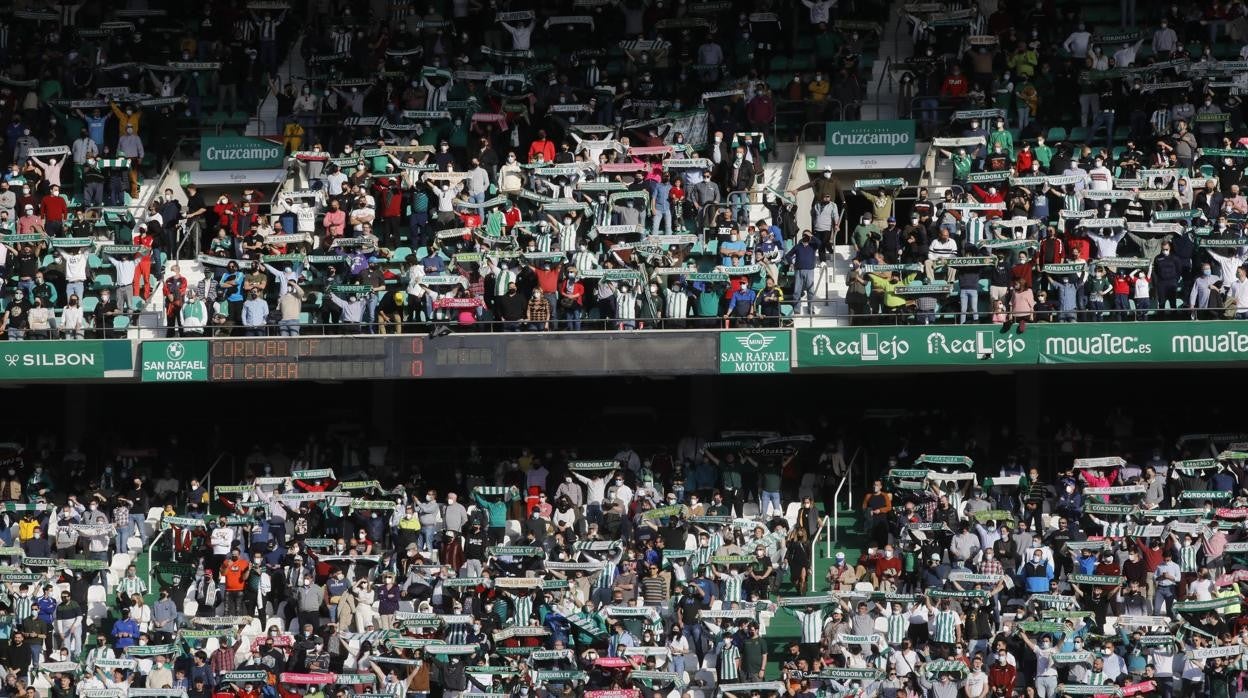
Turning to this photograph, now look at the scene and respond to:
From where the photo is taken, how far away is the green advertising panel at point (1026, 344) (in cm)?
2927

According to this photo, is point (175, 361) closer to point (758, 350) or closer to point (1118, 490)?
point (758, 350)

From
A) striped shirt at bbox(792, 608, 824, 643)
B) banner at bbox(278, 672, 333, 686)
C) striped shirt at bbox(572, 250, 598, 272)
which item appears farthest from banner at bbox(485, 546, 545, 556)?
striped shirt at bbox(572, 250, 598, 272)

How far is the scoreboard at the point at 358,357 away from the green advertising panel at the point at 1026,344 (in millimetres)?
4445

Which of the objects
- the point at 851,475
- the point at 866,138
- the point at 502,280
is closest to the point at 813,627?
the point at 851,475

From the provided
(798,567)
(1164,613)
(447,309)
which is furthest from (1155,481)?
(447,309)

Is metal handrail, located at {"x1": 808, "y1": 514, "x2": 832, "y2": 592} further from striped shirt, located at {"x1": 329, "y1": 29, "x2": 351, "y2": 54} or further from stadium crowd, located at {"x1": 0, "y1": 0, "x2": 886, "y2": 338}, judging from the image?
striped shirt, located at {"x1": 329, "y1": 29, "x2": 351, "y2": 54}

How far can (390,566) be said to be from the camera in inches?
1167

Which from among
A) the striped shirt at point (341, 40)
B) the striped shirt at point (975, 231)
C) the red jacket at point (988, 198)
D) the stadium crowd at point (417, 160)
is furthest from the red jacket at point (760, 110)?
the striped shirt at point (341, 40)

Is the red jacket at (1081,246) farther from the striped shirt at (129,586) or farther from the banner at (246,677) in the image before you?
the striped shirt at (129,586)

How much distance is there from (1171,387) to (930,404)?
11.0 ft

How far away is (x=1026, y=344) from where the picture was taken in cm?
2955

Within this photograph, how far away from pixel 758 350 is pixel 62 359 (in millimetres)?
9474

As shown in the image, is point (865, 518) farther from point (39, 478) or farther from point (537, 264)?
point (39, 478)

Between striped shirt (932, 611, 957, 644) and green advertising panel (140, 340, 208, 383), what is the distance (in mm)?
10394
